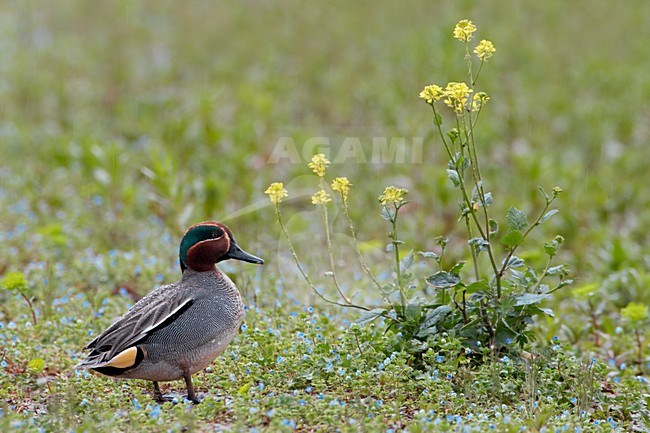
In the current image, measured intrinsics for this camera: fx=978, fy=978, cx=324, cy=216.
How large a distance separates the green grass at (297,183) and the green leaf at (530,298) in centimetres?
34

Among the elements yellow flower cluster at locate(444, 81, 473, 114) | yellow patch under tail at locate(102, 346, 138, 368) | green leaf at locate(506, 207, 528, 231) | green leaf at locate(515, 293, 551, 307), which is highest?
yellow flower cluster at locate(444, 81, 473, 114)

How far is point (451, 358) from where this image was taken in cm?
465

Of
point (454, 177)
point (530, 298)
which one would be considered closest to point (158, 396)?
point (454, 177)

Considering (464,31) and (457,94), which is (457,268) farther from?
(464,31)

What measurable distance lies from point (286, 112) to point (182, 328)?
20.8 ft

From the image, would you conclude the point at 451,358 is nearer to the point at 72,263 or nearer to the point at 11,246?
the point at 72,263

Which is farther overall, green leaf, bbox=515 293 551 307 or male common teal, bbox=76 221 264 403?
green leaf, bbox=515 293 551 307

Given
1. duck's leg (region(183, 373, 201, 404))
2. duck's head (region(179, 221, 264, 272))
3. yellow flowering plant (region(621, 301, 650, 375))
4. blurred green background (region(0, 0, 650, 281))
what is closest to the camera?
duck's leg (region(183, 373, 201, 404))

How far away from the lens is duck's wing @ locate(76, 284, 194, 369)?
445 cm

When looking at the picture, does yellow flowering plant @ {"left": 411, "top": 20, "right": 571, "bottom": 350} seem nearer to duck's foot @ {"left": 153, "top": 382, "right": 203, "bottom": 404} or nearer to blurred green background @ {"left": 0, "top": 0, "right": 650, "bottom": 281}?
duck's foot @ {"left": 153, "top": 382, "right": 203, "bottom": 404}

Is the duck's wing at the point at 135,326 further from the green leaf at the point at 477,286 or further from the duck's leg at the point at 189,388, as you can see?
the green leaf at the point at 477,286

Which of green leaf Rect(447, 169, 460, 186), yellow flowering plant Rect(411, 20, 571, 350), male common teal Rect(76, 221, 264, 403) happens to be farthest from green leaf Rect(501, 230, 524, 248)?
male common teal Rect(76, 221, 264, 403)

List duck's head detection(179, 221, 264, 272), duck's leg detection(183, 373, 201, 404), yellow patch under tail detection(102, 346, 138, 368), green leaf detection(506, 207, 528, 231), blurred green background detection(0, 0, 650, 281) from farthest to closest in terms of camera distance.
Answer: blurred green background detection(0, 0, 650, 281)
green leaf detection(506, 207, 528, 231)
duck's head detection(179, 221, 264, 272)
duck's leg detection(183, 373, 201, 404)
yellow patch under tail detection(102, 346, 138, 368)

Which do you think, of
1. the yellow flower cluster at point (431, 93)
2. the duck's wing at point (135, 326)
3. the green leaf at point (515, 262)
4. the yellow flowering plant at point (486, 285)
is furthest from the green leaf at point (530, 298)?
the duck's wing at point (135, 326)
